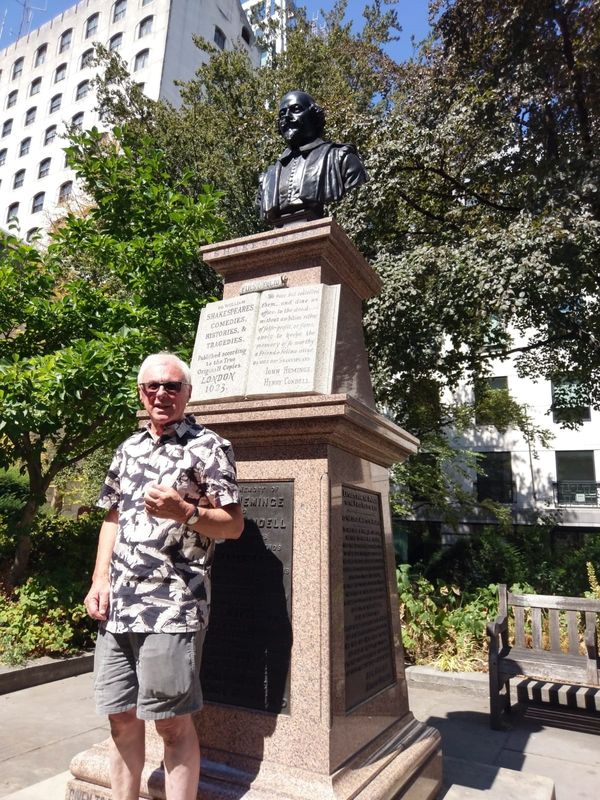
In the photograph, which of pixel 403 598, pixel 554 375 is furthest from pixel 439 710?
pixel 554 375

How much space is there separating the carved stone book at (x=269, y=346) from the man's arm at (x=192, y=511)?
1.29 metres

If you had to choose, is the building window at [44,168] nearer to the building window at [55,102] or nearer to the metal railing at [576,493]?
the building window at [55,102]

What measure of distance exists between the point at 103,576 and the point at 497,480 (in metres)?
26.5

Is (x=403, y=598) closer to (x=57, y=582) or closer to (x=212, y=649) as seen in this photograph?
(x=57, y=582)

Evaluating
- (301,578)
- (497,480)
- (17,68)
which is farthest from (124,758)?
(17,68)

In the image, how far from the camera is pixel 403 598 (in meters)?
8.17

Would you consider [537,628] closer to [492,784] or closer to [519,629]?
[519,629]

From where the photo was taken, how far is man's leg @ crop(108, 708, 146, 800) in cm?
245

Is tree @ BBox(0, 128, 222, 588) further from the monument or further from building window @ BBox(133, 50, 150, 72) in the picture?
building window @ BBox(133, 50, 150, 72)

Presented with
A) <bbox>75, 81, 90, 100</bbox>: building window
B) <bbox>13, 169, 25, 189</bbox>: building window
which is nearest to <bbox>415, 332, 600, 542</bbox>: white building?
<bbox>75, 81, 90, 100</bbox>: building window

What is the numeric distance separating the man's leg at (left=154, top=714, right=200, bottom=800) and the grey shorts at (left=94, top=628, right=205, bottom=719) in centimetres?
9

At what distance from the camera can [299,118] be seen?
490 centimetres

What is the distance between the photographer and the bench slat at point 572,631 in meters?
5.75

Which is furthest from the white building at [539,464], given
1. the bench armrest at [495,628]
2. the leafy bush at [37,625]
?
the leafy bush at [37,625]
